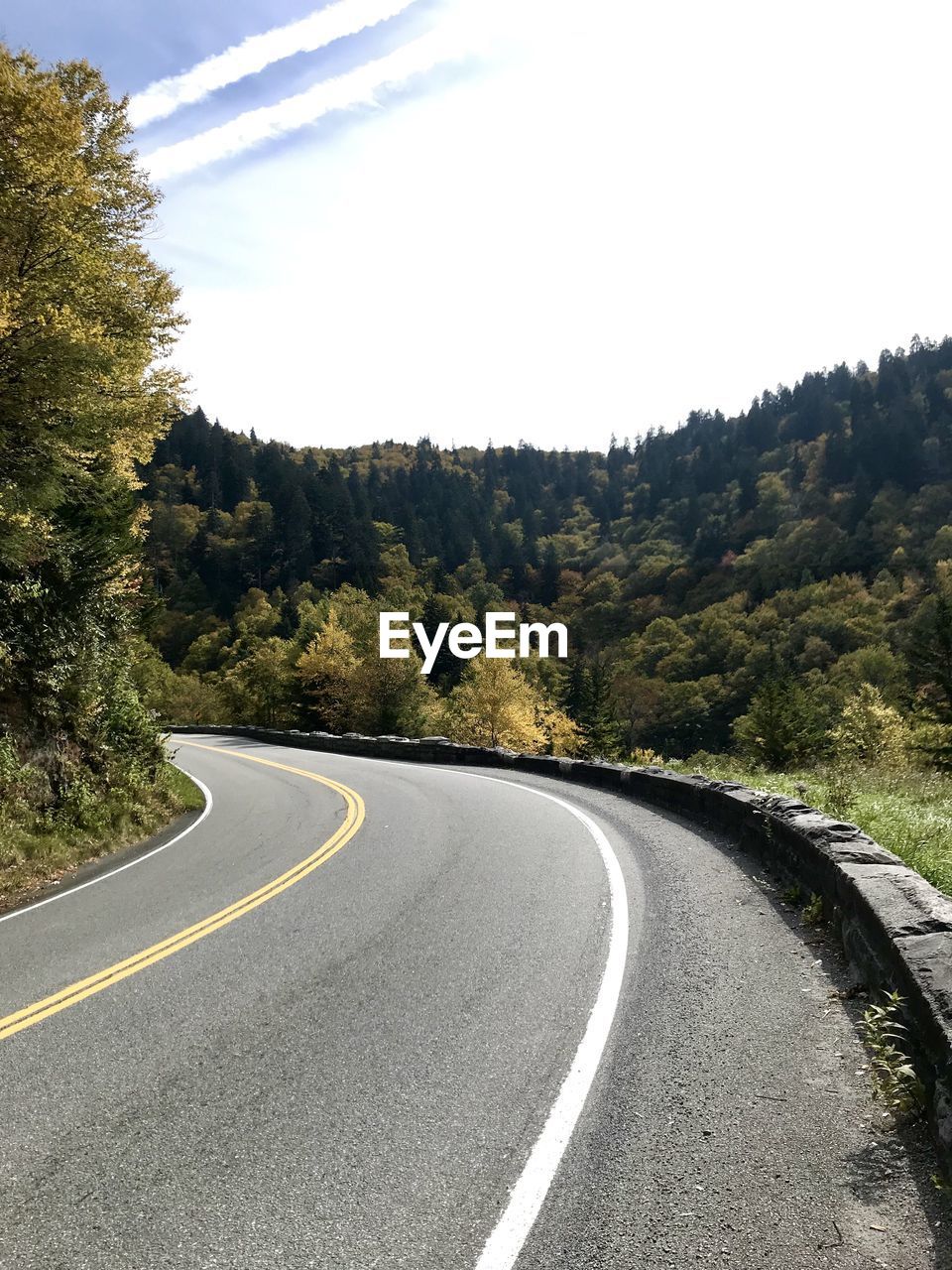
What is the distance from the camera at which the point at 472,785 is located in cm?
1869

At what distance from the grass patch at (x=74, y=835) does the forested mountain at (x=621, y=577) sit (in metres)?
38.6

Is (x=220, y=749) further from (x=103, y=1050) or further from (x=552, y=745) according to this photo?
(x=552, y=745)

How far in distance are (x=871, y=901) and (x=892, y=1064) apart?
1410 millimetres

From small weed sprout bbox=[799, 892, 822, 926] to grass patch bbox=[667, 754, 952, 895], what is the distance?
2.93 feet

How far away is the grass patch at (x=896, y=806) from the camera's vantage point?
683 cm

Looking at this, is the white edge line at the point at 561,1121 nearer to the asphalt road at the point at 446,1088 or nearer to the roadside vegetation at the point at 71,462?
the asphalt road at the point at 446,1088

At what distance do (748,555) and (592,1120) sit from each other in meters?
170

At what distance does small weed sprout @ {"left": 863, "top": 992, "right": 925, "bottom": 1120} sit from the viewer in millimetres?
3504

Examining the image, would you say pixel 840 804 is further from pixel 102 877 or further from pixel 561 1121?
pixel 102 877

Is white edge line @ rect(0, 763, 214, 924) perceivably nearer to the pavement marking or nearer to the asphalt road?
the asphalt road

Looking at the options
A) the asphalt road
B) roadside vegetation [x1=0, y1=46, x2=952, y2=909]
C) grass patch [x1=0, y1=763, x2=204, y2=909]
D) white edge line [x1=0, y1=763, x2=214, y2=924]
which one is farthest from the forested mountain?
the asphalt road

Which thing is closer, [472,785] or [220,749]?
[472,785]

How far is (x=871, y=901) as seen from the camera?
5.04 m

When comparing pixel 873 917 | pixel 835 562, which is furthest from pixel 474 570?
pixel 873 917
